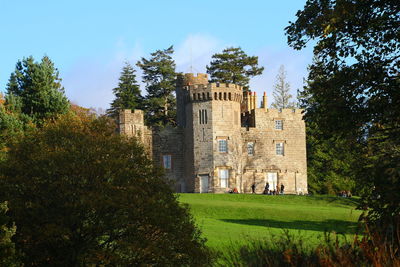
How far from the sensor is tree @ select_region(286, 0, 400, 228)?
15844 mm

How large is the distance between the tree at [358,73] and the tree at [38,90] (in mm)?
22387

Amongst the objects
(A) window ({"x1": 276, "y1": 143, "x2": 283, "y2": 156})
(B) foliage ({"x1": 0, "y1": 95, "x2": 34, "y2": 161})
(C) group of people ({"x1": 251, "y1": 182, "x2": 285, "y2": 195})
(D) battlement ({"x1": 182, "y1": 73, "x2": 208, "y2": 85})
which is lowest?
(C) group of people ({"x1": 251, "y1": 182, "x2": 285, "y2": 195})

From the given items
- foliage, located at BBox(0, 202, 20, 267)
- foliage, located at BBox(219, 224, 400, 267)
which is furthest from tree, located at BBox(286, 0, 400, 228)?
foliage, located at BBox(0, 202, 20, 267)

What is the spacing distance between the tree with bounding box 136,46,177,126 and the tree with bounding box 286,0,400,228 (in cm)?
5073

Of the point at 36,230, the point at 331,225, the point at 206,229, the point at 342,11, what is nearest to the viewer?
the point at 342,11

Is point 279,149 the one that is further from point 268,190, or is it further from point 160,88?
point 160,88

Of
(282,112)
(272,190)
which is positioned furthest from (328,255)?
(282,112)

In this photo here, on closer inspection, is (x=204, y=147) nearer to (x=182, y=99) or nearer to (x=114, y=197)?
(x=182, y=99)

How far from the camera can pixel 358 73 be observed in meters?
16.4

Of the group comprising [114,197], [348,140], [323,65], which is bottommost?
[114,197]

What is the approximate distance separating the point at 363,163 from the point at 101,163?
308 inches

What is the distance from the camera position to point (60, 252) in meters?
19.0

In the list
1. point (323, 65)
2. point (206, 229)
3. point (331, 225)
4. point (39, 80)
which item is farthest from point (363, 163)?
point (39, 80)

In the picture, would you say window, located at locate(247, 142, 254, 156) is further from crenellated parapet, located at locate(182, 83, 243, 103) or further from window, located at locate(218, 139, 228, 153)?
crenellated parapet, located at locate(182, 83, 243, 103)
